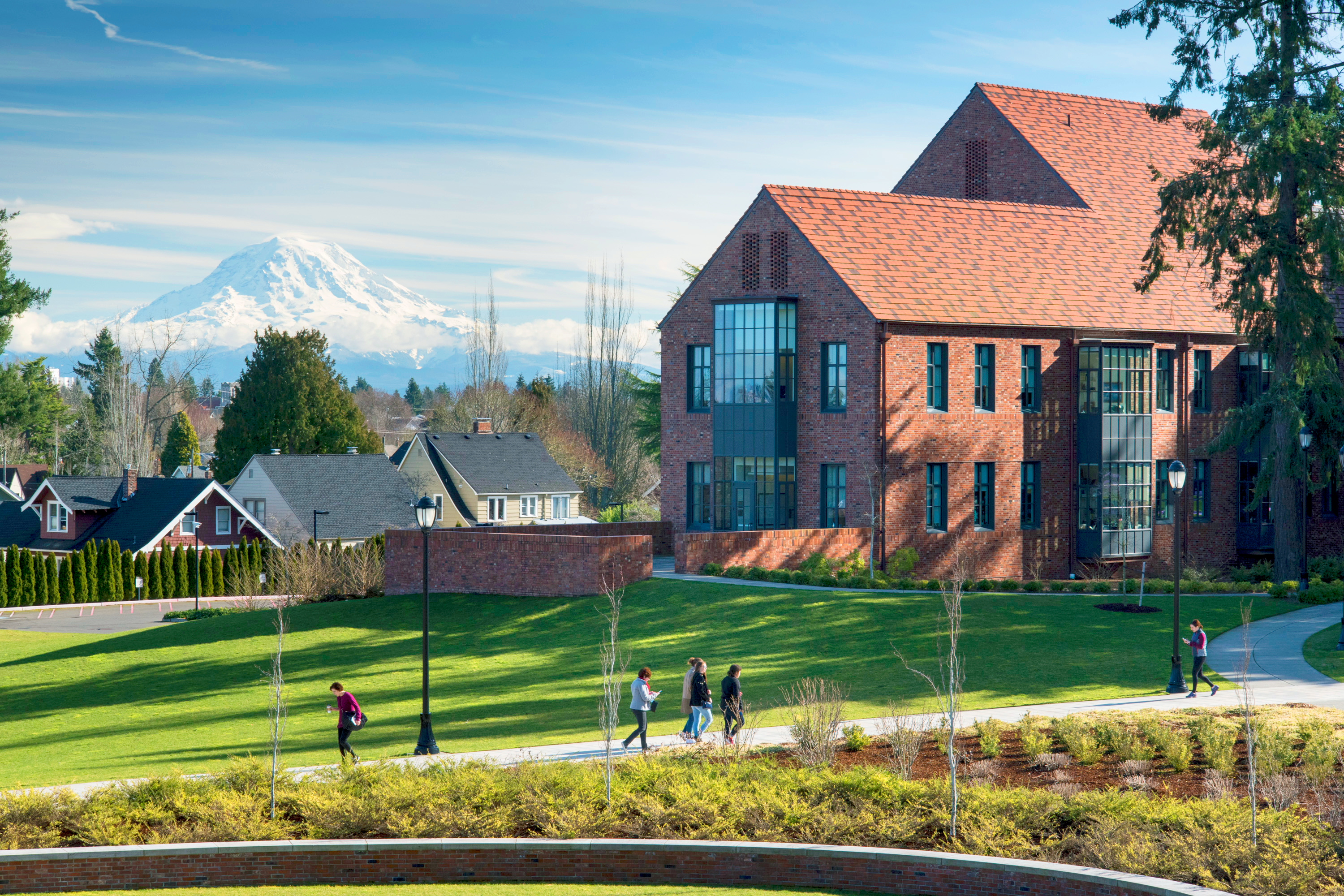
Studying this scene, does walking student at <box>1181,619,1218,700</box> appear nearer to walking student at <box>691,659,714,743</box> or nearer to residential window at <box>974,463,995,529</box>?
walking student at <box>691,659,714,743</box>

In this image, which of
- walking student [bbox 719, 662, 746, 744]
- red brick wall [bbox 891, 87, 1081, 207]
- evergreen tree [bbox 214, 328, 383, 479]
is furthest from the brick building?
evergreen tree [bbox 214, 328, 383, 479]

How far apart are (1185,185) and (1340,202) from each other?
3.51 m

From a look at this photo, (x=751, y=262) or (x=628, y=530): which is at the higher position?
(x=751, y=262)

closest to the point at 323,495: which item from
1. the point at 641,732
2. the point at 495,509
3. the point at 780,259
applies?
the point at 495,509

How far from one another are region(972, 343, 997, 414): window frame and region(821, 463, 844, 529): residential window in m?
4.55

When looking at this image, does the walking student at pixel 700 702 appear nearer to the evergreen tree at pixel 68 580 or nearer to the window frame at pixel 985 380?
the window frame at pixel 985 380

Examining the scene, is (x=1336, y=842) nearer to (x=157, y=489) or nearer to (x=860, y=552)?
(x=860, y=552)

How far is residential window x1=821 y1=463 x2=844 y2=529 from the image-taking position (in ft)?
116

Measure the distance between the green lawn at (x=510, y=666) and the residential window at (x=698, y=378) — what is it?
9.47 metres

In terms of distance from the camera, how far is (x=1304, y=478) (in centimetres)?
3241

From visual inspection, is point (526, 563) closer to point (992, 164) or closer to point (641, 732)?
point (641, 732)

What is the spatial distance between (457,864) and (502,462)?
62516 millimetres

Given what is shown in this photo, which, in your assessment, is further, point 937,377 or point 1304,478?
point 937,377

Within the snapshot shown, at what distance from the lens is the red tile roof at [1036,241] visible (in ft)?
119
